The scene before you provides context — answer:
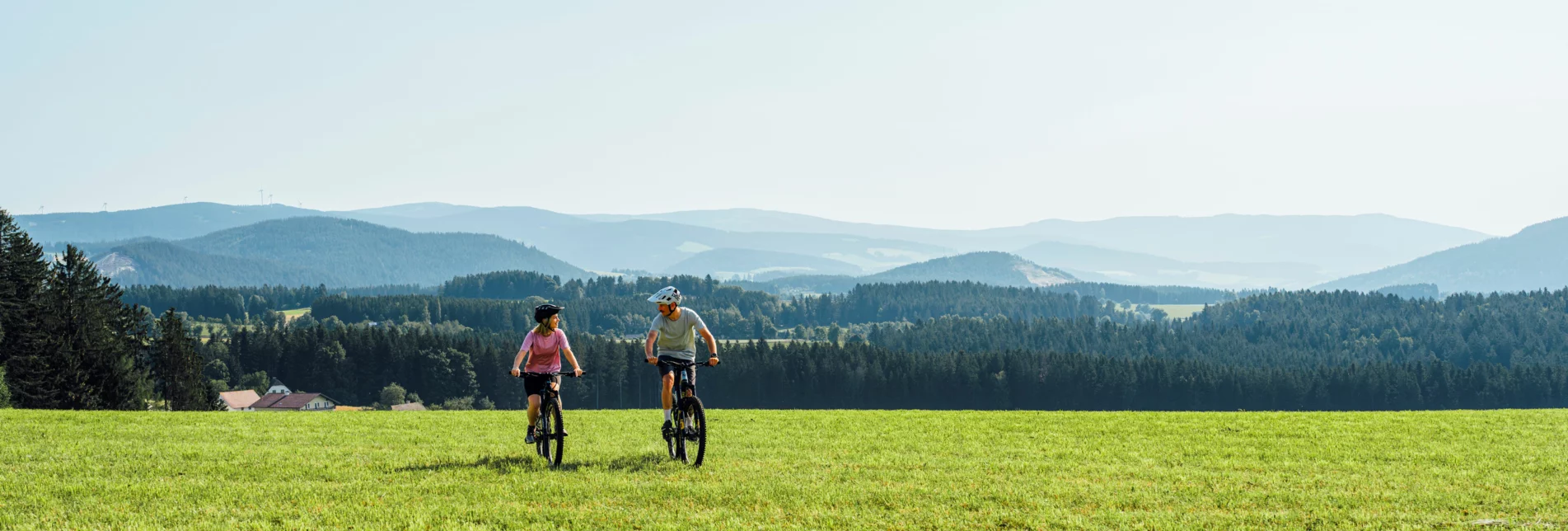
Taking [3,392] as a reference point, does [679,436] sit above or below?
above

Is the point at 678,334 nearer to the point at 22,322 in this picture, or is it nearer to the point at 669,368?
the point at 669,368

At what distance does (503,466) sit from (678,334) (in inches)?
142

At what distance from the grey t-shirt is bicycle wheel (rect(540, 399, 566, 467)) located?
204 centimetres

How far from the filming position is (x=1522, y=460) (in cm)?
1917

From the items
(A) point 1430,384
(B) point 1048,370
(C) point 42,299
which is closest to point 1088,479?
(C) point 42,299

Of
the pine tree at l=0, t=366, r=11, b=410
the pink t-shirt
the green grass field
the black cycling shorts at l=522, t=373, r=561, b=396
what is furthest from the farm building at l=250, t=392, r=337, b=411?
the pink t-shirt

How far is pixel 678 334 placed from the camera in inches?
763

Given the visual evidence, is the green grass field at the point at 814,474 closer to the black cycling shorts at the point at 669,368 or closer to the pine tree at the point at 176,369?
the black cycling shorts at the point at 669,368

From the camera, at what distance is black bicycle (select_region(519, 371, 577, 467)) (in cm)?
1889

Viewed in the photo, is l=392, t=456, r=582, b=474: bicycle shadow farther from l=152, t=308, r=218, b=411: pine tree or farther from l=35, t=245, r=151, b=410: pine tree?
l=152, t=308, r=218, b=411: pine tree

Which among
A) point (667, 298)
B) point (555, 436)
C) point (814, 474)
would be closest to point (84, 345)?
point (555, 436)

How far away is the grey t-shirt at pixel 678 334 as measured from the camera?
1934cm

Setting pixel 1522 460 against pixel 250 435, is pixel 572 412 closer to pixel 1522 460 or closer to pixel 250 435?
pixel 250 435

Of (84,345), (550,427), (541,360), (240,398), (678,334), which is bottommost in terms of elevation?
(240,398)
